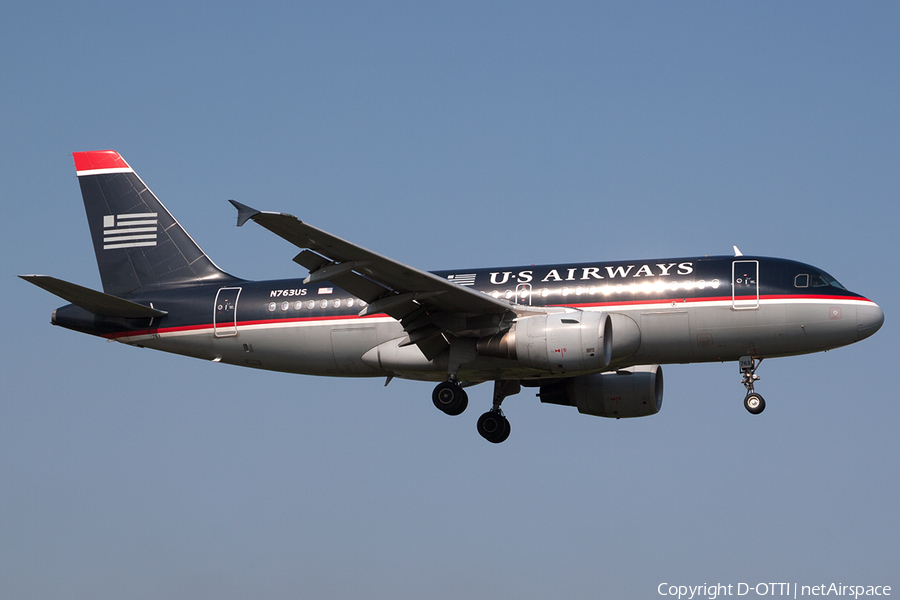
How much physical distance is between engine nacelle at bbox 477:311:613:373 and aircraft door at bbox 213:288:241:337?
329 inches

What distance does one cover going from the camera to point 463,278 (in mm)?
30484

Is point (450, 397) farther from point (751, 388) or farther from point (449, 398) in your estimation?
point (751, 388)

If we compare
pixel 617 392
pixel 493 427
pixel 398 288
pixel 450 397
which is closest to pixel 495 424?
pixel 493 427

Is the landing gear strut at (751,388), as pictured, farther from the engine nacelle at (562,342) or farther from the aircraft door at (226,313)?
the aircraft door at (226,313)

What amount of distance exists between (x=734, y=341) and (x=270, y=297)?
43.0 ft

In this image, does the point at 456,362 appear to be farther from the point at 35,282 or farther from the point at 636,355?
the point at 35,282

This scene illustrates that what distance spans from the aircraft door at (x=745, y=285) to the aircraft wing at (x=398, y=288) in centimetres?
579

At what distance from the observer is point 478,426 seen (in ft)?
105

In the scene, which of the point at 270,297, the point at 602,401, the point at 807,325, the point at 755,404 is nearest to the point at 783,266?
the point at 807,325

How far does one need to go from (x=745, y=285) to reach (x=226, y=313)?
14.7 m

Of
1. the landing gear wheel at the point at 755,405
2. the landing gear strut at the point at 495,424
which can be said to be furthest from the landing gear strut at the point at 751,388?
the landing gear strut at the point at 495,424

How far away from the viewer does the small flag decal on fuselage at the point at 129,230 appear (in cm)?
3509

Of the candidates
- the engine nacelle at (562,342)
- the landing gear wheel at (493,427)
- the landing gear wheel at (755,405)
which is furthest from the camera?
the landing gear wheel at (493,427)

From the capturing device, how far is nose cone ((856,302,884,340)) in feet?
91.8
